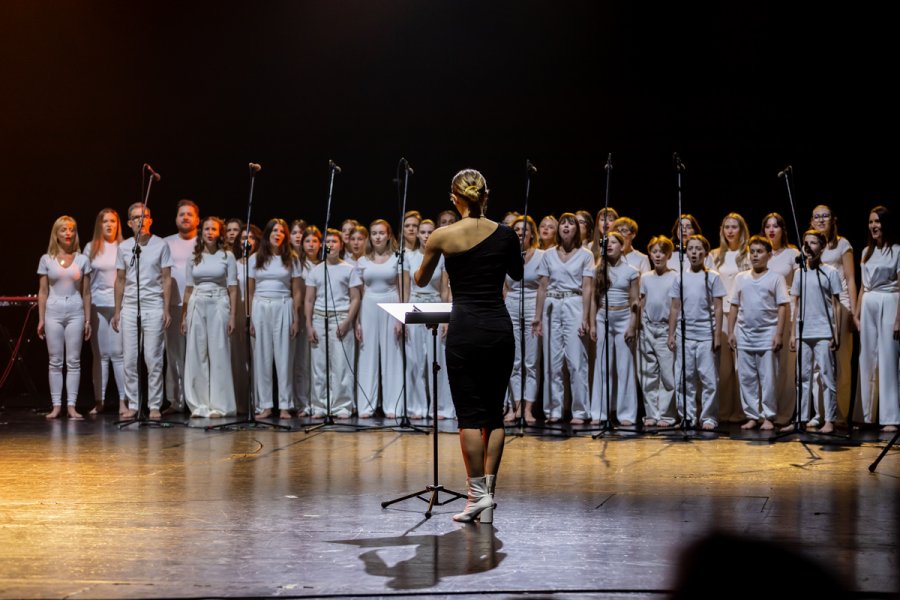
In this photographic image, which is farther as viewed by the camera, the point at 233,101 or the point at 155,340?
the point at 233,101

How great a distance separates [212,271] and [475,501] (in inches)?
197

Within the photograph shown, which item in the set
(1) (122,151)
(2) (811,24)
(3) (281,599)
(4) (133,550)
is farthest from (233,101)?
(3) (281,599)

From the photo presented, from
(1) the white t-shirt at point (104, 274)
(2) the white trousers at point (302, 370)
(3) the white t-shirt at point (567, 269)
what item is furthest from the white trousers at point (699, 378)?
(1) the white t-shirt at point (104, 274)

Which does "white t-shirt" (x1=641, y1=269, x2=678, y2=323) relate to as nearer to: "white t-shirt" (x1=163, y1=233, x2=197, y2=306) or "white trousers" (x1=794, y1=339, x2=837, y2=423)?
"white trousers" (x1=794, y1=339, x2=837, y2=423)

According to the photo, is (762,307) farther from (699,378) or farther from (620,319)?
(620,319)

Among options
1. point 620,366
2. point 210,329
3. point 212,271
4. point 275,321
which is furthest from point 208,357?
point 620,366

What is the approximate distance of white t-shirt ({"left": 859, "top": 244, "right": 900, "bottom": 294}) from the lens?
7.89m

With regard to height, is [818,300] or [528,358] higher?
[818,300]

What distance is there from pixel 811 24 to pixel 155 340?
6744 millimetres

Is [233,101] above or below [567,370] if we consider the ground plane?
above

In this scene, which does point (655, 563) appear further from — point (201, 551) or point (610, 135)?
point (610, 135)

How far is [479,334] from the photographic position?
15.3 feet

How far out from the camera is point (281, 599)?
3387mm

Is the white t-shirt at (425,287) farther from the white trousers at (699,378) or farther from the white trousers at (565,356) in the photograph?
the white trousers at (699,378)
